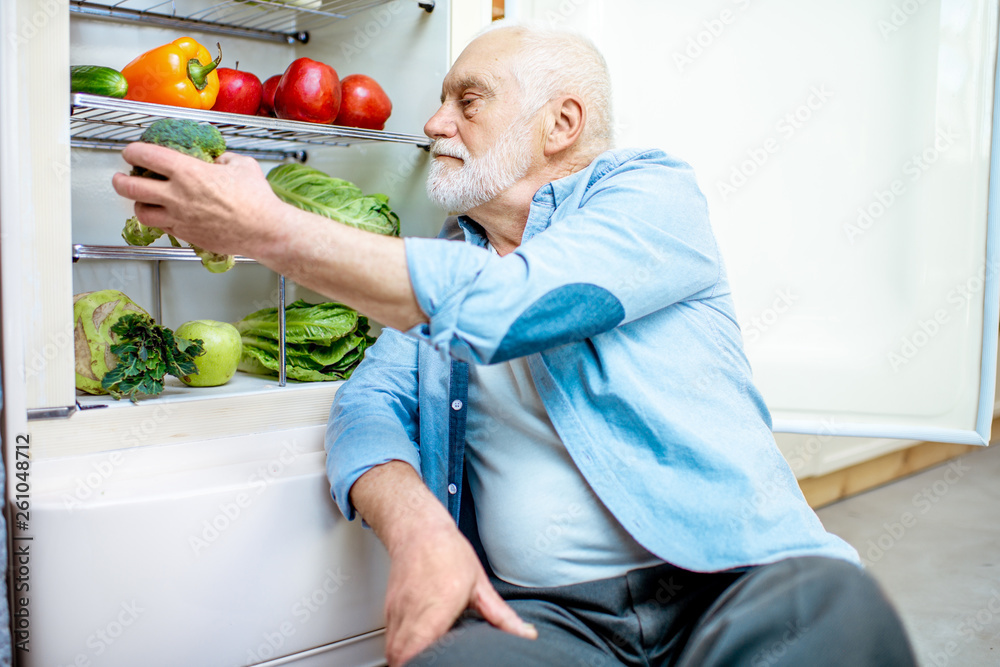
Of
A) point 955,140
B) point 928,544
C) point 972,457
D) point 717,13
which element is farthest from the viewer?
point 972,457

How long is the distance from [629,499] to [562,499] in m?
0.09

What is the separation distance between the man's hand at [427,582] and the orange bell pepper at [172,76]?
73cm

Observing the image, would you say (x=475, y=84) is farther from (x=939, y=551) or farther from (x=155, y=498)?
(x=939, y=551)

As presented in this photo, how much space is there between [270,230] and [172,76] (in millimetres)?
592

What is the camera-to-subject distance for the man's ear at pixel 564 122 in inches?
45.0

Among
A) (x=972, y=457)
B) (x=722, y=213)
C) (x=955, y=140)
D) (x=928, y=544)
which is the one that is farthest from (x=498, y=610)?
(x=972, y=457)

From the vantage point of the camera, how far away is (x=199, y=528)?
941 mm

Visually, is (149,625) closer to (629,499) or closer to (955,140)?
(629,499)

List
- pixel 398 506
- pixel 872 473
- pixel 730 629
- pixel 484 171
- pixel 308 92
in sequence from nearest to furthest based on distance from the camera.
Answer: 1. pixel 730 629
2. pixel 398 506
3. pixel 484 171
4. pixel 308 92
5. pixel 872 473

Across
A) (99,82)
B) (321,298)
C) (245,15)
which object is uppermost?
(245,15)

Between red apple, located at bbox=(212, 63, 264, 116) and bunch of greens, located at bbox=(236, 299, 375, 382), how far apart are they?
0.36 meters

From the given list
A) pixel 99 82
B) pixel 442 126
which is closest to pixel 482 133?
pixel 442 126

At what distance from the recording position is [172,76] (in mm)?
1168

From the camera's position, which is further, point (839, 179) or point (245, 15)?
point (245, 15)
